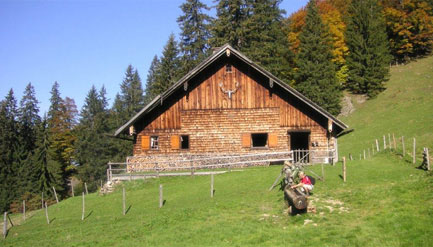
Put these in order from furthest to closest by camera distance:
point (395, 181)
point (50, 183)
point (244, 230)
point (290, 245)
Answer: point (50, 183) → point (395, 181) → point (244, 230) → point (290, 245)

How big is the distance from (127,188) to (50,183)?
38.7 metres

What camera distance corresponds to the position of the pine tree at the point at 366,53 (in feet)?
189

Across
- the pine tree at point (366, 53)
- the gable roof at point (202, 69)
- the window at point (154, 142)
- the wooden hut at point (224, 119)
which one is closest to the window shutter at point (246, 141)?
the wooden hut at point (224, 119)

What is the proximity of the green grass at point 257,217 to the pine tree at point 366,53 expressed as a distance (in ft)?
115

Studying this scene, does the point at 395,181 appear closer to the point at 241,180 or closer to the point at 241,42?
the point at 241,180

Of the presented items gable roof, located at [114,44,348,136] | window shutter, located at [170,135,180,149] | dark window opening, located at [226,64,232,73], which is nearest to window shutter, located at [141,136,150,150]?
gable roof, located at [114,44,348,136]

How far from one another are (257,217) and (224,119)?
15.3 metres

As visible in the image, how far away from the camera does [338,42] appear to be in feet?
210

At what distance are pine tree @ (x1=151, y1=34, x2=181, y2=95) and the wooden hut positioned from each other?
2915cm

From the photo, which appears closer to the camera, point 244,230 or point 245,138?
point 244,230

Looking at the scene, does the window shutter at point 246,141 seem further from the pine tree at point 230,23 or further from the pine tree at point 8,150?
the pine tree at point 8,150

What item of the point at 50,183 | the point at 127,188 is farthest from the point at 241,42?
the point at 50,183

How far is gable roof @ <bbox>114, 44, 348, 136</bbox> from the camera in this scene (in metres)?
29.3

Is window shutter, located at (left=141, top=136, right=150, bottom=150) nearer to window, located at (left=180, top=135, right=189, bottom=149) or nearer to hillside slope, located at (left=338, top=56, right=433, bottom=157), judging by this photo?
window, located at (left=180, top=135, right=189, bottom=149)
